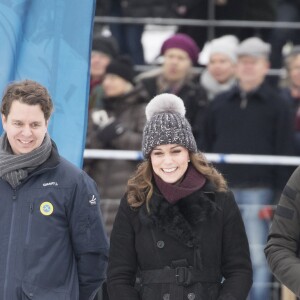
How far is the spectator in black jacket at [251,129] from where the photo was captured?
8953 millimetres

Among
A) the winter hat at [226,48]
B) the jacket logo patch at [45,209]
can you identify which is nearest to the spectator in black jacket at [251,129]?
the winter hat at [226,48]

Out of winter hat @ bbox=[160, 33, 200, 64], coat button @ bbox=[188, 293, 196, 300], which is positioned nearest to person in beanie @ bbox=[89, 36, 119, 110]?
winter hat @ bbox=[160, 33, 200, 64]

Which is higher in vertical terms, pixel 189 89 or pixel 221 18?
pixel 221 18

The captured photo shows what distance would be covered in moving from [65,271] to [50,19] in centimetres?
152

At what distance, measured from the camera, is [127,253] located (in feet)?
18.5

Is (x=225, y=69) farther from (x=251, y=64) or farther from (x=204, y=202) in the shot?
(x=204, y=202)

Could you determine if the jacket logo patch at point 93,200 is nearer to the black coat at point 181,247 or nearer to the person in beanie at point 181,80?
the black coat at point 181,247

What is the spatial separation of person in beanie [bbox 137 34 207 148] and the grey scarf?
12.9 ft

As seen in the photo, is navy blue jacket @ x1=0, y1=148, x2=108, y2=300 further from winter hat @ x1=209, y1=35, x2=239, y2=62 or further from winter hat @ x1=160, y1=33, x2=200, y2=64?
winter hat @ x1=209, y1=35, x2=239, y2=62

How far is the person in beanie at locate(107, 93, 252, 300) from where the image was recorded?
5.59 metres

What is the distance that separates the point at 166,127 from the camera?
18.7 ft

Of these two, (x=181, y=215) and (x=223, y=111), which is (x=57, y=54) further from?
(x=223, y=111)

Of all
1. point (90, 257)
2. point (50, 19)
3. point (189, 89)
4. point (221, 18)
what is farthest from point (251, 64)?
point (90, 257)

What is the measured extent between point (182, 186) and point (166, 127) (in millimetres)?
311
